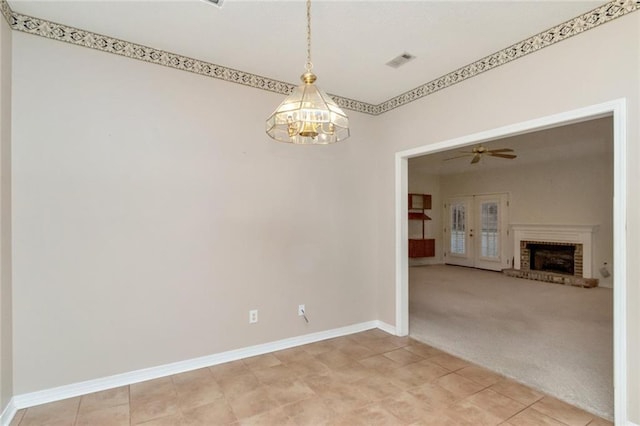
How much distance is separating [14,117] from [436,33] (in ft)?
10.2

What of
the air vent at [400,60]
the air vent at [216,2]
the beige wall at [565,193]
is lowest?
the beige wall at [565,193]

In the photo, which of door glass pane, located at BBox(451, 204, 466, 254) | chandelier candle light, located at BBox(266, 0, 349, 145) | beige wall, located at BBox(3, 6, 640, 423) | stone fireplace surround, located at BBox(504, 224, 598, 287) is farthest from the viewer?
door glass pane, located at BBox(451, 204, 466, 254)

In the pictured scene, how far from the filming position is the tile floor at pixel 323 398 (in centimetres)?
212

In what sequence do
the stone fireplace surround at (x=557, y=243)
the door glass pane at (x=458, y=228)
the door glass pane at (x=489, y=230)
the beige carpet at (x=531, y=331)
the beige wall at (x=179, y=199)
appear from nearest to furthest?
the beige wall at (x=179, y=199), the beige carpet at (x=531, y=331), the stone fireplace surround at (x=557, y=243), the door glass pane at (x=489, y=230), the door glass pane at (x=458, y=228)

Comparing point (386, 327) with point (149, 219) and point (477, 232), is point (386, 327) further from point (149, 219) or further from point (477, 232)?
point (477, 232)

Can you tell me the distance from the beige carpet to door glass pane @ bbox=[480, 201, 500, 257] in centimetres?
191

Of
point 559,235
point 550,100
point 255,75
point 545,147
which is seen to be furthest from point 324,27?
point 559,235

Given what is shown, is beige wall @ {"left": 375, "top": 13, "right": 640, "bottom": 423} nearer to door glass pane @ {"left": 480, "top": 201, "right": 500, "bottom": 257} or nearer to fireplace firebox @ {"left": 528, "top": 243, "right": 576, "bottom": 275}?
fireplace firebox @ {"left": 528, "top": 243, "right": 576, "bottom": 275}

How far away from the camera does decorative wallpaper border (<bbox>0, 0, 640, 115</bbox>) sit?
215 centimetres

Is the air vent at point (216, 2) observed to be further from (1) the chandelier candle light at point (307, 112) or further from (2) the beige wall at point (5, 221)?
(2) the beige wall at point (5, 221)

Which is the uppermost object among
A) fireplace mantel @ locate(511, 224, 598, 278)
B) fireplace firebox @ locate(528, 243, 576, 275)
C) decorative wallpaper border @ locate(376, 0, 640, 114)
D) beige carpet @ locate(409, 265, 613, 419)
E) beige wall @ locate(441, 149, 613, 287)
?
decorative wallpaper border @ locate(376, 0, 640, 114)

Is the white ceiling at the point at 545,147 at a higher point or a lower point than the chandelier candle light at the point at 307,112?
higher

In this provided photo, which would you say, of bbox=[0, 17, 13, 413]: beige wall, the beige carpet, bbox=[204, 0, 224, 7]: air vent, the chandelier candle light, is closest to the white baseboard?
bbox=[0, 17, 13, 413]: beige wall

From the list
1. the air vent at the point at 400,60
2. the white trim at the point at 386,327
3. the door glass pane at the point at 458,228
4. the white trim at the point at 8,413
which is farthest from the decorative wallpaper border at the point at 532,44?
the door glass pane at the point at 458,228
